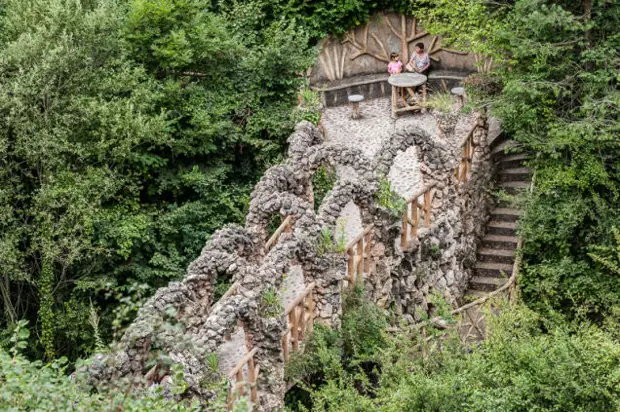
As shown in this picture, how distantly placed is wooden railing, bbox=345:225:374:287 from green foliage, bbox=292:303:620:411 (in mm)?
2696

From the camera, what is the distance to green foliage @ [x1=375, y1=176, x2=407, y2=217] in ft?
62.6

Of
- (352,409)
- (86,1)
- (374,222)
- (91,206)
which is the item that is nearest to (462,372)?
(352,409)

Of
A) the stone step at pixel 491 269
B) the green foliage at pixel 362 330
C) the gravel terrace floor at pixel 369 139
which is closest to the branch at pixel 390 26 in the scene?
the gravel terrace floor at pixel 369 139

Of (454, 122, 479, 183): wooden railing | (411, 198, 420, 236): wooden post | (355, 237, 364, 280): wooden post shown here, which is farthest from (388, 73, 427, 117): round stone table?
(355, 237, 364, 280): wooden post

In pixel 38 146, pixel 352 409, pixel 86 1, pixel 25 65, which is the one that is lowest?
pixel 352 409

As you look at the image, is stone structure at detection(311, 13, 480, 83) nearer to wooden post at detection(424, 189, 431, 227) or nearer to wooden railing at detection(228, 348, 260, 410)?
wooden post at detection(424, 189, 431, 227)

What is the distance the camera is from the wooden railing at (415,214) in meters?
20.2

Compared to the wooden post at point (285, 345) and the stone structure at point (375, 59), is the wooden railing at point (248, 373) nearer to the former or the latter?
the wooden post at point (285, 345)

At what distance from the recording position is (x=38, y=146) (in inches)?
767

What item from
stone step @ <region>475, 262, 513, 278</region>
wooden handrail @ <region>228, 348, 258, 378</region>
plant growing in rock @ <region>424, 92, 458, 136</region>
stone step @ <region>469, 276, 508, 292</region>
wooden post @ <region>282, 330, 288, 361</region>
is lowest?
stone step @ <region>469, 276, 508, 292</region>

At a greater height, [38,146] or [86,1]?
[86,1]

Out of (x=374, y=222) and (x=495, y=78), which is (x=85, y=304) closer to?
(x=374, y=222)

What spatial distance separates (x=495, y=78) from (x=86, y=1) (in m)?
10.5

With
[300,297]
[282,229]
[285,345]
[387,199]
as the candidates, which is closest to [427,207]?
[387,199]
